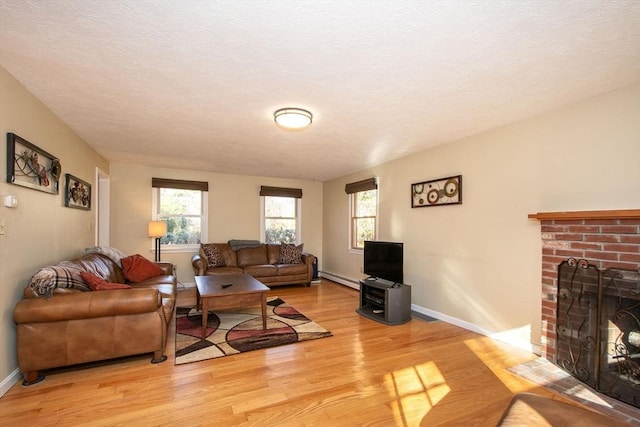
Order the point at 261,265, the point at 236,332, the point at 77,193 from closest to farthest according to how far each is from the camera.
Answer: the point at 236,332 → the point at 77,193 → the point at 261,265

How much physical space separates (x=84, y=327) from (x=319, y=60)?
107 inches

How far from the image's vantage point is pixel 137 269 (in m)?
4.11

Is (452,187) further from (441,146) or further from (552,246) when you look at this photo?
(552,246)

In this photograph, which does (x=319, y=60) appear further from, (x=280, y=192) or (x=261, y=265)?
(x=280, y=192)

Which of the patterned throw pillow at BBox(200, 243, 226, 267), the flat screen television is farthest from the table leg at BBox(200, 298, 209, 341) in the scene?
the patterned throw pillow at BBox(200, 243, 226, 267)

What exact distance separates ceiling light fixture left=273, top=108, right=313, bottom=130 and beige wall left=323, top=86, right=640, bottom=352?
6.83ft

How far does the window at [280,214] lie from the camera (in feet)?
21.8

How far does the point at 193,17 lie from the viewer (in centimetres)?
160

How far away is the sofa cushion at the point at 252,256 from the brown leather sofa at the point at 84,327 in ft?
10.6

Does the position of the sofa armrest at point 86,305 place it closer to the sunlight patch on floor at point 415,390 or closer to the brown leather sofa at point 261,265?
the sunlight patch on floor at point 415,390

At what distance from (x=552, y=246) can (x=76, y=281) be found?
426 cm

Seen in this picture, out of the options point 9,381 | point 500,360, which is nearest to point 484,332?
point 500,360

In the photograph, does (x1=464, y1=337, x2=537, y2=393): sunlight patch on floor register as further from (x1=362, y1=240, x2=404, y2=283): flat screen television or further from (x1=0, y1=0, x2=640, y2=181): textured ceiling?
(x1=0, y1=0, x2=640, y2=181): textured ceiling

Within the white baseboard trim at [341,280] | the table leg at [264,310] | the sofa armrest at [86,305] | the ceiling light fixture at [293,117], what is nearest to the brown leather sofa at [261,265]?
the white baseboard trim at [341,280]
